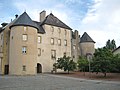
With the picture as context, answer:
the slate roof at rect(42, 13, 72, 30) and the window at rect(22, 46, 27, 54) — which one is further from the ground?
the slate roof at rect(42, 13, 72, 30)

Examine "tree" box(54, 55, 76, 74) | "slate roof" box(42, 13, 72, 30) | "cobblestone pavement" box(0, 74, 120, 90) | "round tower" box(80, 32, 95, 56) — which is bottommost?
"cobblestone pavement" box(0, 74, 120, 90)

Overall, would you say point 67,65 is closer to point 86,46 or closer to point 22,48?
point 22,48

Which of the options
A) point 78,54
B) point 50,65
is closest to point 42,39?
point 50,65

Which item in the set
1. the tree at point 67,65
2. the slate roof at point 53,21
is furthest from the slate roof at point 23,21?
the tree at point 67,65

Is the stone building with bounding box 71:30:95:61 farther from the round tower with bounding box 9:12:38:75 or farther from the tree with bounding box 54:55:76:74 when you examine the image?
the round tower with bounding box 9:12:38:75

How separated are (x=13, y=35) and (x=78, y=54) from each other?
2504 cm

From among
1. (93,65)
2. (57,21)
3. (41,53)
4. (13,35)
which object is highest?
(57,21)

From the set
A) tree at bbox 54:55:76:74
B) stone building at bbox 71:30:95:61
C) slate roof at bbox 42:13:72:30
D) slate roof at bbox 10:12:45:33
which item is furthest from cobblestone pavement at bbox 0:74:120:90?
stone building at bbox 71:30:95:61

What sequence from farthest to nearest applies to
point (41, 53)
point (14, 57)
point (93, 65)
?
point (41, 53) → point (14, 57) → point (93, 65)

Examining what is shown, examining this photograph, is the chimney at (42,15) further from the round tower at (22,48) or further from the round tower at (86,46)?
the round tower at (86,46)

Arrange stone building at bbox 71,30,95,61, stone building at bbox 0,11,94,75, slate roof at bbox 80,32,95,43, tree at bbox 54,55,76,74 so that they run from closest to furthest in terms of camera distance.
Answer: stone building at bbox 0,11,94,75
tree at bbox 54,55,76,74
stone building at bbox 71,30,95,61
slate roof at bbox 80,32,95,43

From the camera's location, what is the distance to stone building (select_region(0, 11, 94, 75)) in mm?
41500

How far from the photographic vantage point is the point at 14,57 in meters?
41.4

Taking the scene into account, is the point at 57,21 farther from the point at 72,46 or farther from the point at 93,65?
the point at 93,65
